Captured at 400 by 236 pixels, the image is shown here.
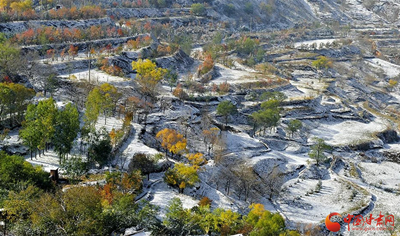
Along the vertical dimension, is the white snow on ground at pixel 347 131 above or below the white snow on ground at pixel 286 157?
below

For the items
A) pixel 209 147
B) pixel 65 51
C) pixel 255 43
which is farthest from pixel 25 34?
pixel 255 43

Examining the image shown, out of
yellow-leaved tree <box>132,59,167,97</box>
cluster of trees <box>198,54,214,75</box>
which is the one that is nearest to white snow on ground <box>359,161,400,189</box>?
yellow-leaved tree <box>132,59,167,97</box>

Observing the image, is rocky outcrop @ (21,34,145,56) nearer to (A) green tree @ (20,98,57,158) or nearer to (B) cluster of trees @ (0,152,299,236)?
(A) green tree @ (20,98,57,158)

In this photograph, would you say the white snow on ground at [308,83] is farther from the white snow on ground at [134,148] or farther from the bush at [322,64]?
the white snow on ground at [134,148]

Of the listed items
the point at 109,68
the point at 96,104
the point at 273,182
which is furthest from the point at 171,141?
the point at 109,68

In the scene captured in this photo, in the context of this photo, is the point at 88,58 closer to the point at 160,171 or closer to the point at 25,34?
the point at 25,34

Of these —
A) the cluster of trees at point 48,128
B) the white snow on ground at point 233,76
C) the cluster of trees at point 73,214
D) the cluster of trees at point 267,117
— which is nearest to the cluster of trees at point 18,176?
the cluster of trees at point 73,214

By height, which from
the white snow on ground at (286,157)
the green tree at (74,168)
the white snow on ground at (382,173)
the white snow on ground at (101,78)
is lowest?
the white snow on ground at (382,173)
